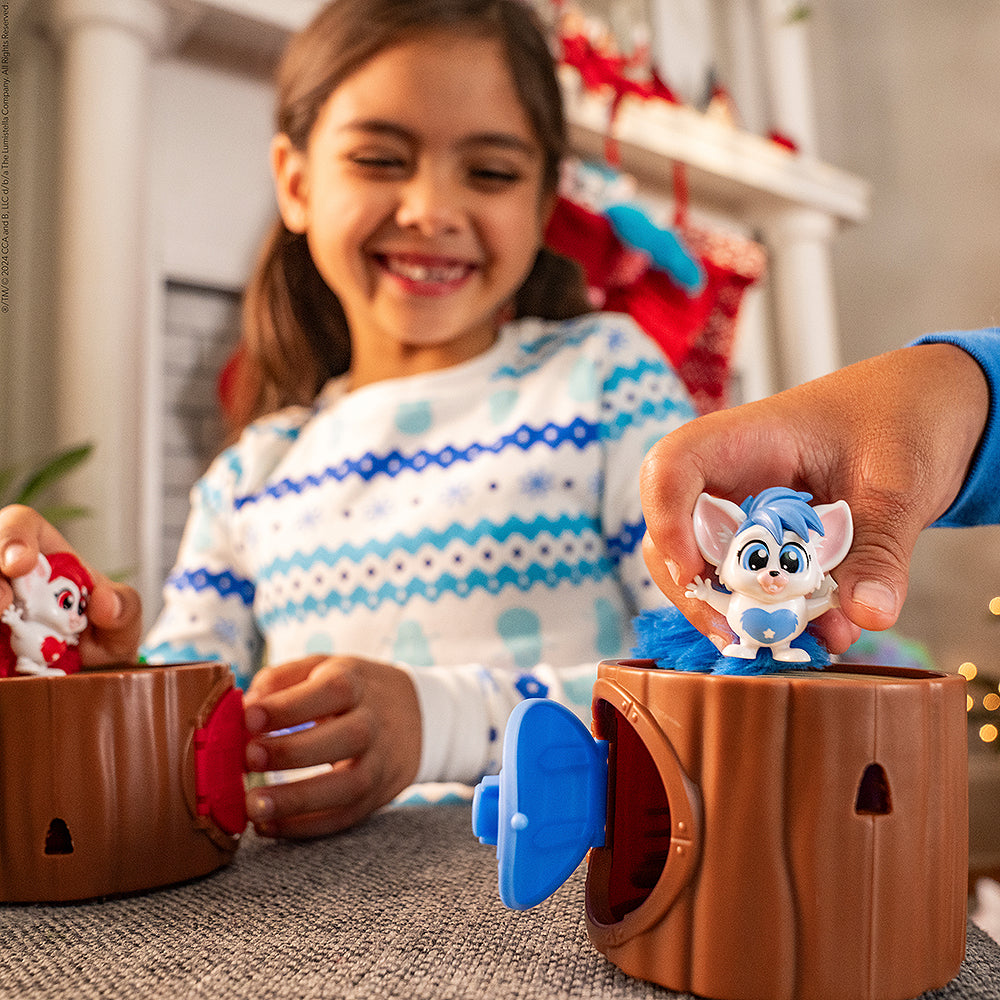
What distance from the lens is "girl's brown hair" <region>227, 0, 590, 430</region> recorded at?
→ 0.73 metres

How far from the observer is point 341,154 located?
0.71m

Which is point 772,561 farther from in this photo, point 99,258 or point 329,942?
point 99,258

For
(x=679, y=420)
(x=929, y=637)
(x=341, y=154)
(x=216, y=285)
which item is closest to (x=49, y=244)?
(x=216, y=285)

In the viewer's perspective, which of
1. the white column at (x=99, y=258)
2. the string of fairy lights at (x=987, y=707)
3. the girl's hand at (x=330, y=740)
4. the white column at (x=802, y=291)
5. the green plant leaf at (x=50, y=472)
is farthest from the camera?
the white column at (x=802, y=291)

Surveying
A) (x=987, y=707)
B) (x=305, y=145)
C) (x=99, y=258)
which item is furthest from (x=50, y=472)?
(x=987, y=707)

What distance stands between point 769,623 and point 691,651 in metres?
0.03

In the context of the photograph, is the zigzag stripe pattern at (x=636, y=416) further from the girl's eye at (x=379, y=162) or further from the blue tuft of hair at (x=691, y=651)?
the blue tuft of hair at (x=691, y=651)

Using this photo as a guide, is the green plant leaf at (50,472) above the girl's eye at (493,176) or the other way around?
the other way around

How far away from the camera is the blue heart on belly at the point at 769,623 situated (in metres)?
0.27

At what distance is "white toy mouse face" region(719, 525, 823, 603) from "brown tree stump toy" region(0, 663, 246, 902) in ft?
0.72

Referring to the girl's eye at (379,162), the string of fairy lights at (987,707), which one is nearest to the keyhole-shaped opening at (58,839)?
the girl's eye at (379,162)

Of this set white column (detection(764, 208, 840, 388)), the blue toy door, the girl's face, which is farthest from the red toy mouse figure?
white column (detection(764, 208, 840, 388))

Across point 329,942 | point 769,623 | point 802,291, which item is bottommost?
point 329,942

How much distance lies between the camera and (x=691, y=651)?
→ 0.30 meters
